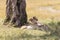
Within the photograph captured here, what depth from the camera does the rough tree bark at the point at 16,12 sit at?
11883 millimetres

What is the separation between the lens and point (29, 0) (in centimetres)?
2773

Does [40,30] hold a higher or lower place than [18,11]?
lower

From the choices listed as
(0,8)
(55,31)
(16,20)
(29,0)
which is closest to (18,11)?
(16,20)

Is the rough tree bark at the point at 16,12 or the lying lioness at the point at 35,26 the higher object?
the rough tree bark at the point at 16,12

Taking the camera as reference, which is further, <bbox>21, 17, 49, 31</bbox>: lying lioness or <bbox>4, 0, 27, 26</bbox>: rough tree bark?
<bbox>4, 0, 27, 26</bbox>: rough tree bark

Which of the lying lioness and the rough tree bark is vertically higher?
the rough tree bark

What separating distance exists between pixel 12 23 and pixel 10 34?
192 centimetres

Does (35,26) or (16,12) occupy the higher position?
(16,12)

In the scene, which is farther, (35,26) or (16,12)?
(16,12)

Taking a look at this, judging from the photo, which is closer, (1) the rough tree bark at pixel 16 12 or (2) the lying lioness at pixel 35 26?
(2) the lying lioness at pixel 35 26

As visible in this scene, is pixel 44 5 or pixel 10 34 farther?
pixel 44 5

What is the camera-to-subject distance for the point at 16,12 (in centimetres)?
1191

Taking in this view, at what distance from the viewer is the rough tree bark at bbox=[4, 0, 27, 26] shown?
11883 mm

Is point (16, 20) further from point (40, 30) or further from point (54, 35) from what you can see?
point (54, 35)
